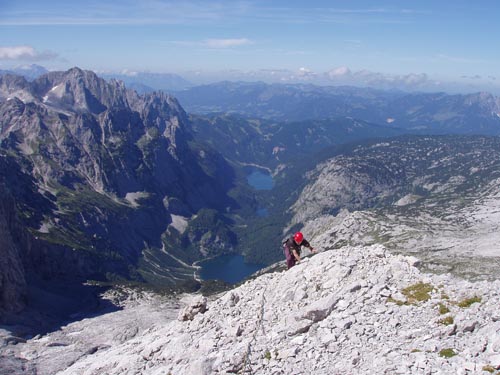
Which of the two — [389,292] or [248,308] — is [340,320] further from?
[248,308]

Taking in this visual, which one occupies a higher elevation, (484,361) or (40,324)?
(484,361)

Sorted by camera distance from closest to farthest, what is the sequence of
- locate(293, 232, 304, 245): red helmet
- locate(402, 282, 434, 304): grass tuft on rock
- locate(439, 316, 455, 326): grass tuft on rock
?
locate(439, 316, 455, 326): grass tuft on rock
locate(402, 282, 434, 304): grass tuft on rock
locate(293, 232, 304, 245): red helmet

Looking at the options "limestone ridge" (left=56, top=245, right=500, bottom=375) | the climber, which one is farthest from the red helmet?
"limestone ridge" (left=56, top=245, right=500, bottom=375)

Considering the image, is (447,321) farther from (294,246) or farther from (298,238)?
(294,246)

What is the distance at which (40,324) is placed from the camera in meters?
99.8

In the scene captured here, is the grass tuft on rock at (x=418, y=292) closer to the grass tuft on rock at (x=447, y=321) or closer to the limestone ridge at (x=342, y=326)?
the limestone ridge at (x=342, y=326)

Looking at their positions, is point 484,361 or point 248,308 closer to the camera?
point 484,361

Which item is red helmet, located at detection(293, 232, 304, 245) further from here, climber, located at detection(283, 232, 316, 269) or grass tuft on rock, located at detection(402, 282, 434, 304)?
grass tuft on rock, located at detection(402, 282, 434, 304)

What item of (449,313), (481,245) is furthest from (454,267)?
(449,313)

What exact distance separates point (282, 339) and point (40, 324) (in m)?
86.5

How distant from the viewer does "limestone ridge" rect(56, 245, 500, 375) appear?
84.4 ft

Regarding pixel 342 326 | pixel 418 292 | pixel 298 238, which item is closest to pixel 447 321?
pixel 418 292

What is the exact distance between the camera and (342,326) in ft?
102

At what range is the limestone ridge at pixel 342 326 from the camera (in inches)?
1013
